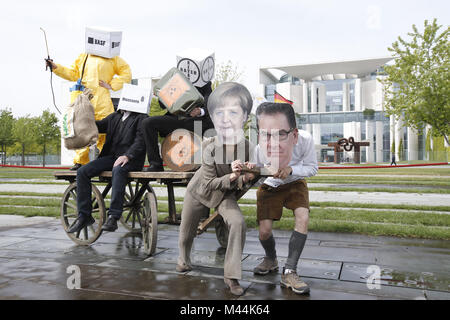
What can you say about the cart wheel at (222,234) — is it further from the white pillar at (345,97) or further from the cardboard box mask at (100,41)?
the white pillar at (345,97)

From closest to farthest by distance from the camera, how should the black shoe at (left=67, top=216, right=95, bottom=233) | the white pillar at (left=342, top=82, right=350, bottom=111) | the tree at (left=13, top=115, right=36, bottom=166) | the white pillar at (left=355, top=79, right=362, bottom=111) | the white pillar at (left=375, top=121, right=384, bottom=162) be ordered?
the black shoe at (left=67, top=216, right=95, bottom=233) → the tree at (left=13, top=115, right=36, bottom=166) → the white pillar at (left=375, top=121, right=384, bottom=162) → the white pillar at (left=355, top=79, right=362, bottom=111) → the white pillar at (left=342, top=82, right=350, bottom=111)

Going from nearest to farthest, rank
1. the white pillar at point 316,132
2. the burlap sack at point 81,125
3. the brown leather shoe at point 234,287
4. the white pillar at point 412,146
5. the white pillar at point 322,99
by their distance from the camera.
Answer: the brown leather shoe at point 234,287 → the burlap sack at point 81,125 → the white pillar at point 412,146 → the white pillar at point 316,132 → the white pillar at point 322,99

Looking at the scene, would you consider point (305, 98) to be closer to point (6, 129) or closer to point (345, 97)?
point (345, 97)

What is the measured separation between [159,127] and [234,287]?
218 cm

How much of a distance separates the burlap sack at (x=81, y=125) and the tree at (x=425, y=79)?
1693 cm

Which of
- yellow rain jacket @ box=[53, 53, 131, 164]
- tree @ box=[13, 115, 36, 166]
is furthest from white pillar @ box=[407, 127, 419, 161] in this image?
yellow rain jacket @ box=[53, 53, 131, 164]

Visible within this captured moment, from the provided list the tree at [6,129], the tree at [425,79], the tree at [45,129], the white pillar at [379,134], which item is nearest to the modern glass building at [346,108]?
the white pillar at [379,134]

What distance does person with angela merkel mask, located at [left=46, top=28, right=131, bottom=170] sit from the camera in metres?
5.87

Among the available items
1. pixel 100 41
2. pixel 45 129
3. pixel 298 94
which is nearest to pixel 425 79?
pixel 100 41

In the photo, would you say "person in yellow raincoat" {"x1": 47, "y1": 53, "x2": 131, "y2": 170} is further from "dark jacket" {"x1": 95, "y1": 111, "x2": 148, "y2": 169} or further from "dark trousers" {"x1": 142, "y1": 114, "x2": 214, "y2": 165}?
"dark trousers" {"x1": 142, "y1": 114, "x2": 214, "y2": 165}

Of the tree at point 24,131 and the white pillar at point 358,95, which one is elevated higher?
the white pillar at point 358,95

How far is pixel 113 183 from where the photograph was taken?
4680 mm

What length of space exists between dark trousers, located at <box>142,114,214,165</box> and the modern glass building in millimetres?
57746

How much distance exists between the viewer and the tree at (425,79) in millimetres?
18234
